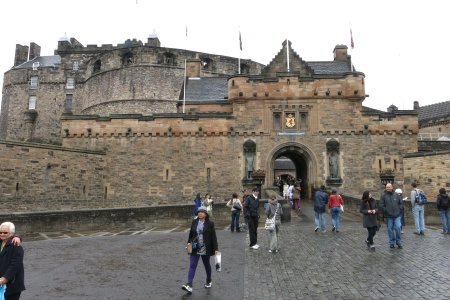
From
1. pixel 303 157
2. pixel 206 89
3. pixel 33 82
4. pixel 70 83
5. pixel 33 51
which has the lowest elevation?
pixel 303 157

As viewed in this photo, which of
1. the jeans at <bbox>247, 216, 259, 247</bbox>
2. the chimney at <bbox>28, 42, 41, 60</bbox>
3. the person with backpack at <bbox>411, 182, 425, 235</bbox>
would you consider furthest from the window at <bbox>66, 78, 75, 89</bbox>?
the person with backpack at <bbox>411, 182, 425, 235</bbox>

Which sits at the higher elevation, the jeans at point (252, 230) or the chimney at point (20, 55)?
the chimney at point (20, 55)

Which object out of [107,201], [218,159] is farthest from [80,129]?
[218,159]

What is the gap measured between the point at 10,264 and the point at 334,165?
64.7 feet

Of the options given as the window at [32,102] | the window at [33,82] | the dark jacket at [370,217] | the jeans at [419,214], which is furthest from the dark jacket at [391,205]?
the window at [33,82]

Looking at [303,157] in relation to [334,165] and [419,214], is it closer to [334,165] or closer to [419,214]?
[334,165]

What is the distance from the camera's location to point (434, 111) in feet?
141

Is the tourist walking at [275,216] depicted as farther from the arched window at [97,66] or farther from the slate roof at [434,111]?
the arched window at [97,66]

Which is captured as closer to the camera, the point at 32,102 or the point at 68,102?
the point at 68,102

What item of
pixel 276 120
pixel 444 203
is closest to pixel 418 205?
pixel 444 203

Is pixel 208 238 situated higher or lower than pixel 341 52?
lower

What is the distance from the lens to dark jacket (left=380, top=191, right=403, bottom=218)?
827cm

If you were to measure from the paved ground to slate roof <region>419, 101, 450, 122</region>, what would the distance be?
3568 cm

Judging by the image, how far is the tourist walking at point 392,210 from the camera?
8.28 meters
